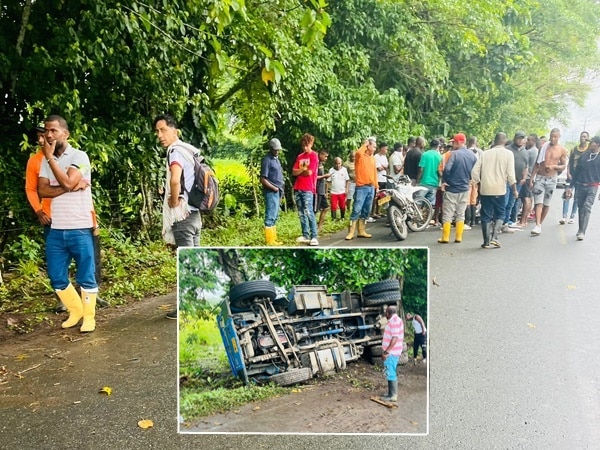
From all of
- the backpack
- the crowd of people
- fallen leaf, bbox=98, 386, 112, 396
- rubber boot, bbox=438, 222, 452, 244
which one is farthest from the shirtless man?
fallen leaf, bbox=98, 386, 112, 396

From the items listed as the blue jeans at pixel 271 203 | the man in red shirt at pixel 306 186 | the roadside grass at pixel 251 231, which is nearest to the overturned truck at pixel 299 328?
the blue jeans at pixel 271 203

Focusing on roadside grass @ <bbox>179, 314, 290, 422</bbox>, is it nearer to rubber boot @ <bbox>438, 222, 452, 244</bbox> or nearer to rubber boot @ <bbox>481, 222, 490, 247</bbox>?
rubber boot @ <bbox>481, 222, 490, 247</bbox>

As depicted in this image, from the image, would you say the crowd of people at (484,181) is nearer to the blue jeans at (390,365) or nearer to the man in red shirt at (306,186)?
the man in red shirt at (306,186)

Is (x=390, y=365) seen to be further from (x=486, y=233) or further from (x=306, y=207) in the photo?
(x=486, y=233)

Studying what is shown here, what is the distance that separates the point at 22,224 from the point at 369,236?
15.0ft

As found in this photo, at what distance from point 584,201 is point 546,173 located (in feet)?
3.09

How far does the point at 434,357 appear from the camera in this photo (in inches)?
146

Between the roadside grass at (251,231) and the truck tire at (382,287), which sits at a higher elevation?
the truck tire at (382,287)

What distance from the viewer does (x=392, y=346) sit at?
172 cm

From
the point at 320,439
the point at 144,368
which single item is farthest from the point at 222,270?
the point at 144,368

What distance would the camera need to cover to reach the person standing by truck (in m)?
1.70

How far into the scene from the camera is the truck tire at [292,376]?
5.65 feet

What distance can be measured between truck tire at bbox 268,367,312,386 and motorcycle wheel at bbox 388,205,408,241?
5947mm

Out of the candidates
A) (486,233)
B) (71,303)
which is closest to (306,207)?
(486,233)
